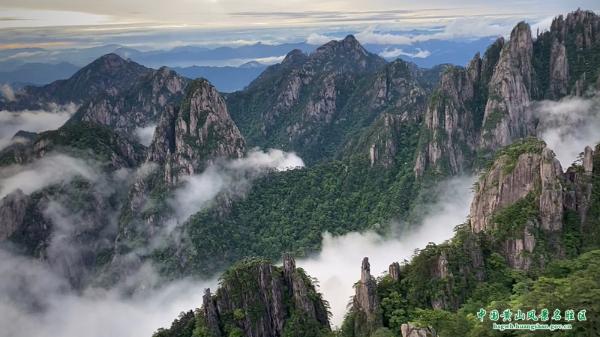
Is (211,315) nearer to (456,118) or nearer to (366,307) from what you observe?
(366,307)

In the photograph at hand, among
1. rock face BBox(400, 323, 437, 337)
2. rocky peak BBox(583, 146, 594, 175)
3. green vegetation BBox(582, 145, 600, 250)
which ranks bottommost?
rock face BBox(400, 323, 437, 337)

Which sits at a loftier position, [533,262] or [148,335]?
[533,262]

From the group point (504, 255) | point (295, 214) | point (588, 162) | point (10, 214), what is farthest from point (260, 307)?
point (10, 214)

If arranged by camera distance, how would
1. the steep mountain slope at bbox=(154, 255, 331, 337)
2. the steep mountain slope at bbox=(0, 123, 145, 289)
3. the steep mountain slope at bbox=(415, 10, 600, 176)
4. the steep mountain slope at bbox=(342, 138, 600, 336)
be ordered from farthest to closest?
1. the steep mountain slope at bbox=(0, 123, 145, 289)
2. the steep mountain slope at bbox=(415, 10, 600, 176)
3. the steep mountain slope at bbox=(154, 255, 331, 337)
4. the steep mountain slope at bbox=(342, 138, 600, 336)

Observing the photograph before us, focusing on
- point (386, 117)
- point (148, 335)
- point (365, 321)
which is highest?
point (386, 117)

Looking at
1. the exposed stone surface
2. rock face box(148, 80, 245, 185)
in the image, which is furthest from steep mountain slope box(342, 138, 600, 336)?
rock face box(148, 80, 245, 185)

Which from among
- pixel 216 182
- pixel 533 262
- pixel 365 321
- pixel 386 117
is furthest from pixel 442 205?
pixel 365 321

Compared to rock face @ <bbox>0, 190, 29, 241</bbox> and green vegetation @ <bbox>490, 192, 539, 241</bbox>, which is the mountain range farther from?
green vegetation @ <bbox>490, 192, 539, 241</bbox>

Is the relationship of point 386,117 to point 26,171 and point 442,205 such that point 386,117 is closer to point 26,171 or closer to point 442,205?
point 442,205
